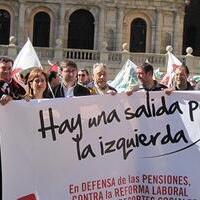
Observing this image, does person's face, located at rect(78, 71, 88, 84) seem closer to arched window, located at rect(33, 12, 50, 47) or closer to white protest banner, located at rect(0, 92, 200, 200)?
white protest banner, located at rect(0, 92, 200, 200)

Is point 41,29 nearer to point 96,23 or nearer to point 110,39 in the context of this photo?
point 96,23

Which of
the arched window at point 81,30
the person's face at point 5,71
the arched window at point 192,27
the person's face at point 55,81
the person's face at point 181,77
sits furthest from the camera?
the arched window at point 192,27

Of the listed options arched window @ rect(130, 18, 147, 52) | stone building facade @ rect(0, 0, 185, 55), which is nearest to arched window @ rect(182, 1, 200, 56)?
stone building facade @ rect(0, 0, 185, 55)

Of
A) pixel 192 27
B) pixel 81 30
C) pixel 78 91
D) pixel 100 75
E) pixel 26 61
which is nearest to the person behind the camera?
pixel 100 75

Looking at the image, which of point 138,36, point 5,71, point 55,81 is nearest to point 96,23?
point 138,36

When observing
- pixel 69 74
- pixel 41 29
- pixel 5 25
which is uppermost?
pixel 5 25

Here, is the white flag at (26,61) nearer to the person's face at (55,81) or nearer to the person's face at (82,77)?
the person's face at (82,77)

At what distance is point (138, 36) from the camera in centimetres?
3728

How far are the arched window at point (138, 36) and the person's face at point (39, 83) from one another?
1171 inches

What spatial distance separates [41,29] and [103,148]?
2946 cm

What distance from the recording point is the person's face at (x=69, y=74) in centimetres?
845

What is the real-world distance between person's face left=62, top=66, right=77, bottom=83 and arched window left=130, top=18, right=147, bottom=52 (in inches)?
1132

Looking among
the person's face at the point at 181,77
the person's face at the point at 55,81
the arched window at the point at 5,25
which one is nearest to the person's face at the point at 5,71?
the person's face at the point at 181,77

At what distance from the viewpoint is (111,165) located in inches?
294
